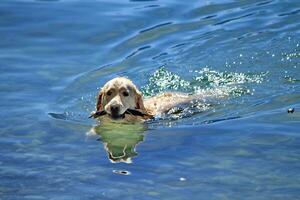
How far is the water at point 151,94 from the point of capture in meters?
7.53

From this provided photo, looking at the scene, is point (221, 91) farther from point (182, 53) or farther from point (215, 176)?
point (215, 176)

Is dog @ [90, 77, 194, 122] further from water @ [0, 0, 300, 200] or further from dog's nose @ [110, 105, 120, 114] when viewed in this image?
water @ [0, 0, 300, 200]

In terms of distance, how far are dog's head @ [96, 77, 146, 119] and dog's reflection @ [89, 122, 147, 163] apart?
0.17 metres

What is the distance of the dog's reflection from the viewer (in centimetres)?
A: 859

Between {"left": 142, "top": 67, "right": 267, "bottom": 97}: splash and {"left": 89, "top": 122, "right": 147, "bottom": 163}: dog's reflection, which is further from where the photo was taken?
{"left": 142, "top": 67, "right": 267, "bottom": 97}: splash

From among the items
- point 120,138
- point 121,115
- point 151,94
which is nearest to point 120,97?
point 121,115

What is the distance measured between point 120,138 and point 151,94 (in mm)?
2727

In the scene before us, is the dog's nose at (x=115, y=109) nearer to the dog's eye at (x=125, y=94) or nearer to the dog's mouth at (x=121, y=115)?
the dog's mouth at (x=121, y=115)

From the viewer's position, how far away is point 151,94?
12.0 m

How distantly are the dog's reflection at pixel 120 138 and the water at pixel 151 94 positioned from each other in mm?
20

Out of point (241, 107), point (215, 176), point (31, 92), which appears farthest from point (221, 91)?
point (215, 176)

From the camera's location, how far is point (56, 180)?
764 centimetres

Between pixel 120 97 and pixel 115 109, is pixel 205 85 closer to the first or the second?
pixel 120 97

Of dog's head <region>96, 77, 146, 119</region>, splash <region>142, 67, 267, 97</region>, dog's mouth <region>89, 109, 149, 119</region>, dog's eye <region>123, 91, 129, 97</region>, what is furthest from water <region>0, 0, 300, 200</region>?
dog's eye <region>123, 91, 129, 97</region>
